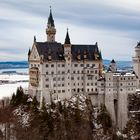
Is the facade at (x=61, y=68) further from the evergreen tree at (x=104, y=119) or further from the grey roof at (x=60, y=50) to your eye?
the evergreen tree at (x=104, y=119)

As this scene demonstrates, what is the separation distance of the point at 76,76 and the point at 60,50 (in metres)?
5.92

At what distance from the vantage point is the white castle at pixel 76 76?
93688 mm

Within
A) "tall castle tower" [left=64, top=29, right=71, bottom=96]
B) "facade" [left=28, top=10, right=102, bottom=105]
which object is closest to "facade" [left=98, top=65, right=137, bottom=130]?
"facade" [left=28, top=10, right=102, bottom=105]

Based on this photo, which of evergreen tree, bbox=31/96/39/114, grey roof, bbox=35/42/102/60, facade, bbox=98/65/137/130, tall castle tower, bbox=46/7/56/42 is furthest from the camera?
tall castle tower, bbox=46/7/56/42

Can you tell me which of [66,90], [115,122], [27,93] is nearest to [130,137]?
[115,122]

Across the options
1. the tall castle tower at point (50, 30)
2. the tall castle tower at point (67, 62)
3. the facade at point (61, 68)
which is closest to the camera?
the facade at point (61, 68)

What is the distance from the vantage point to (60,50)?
96.2m

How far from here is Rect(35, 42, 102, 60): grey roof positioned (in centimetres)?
9438

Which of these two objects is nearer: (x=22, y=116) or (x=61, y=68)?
(x=22, y=116)

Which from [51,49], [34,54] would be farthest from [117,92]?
[34,54]

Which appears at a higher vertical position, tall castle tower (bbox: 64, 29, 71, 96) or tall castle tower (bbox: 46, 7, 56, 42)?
tall castle tower (bbox: 46, 7, 56, 42)

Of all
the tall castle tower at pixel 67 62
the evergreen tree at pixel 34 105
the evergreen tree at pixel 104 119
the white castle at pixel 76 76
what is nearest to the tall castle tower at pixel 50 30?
the white castle at pixel 76 76

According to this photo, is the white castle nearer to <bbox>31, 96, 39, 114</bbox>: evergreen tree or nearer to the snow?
<bbox>31, 96, 39, 114</bbox>: evergreen tree

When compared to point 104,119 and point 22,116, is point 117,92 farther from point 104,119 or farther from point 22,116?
point 22,116
